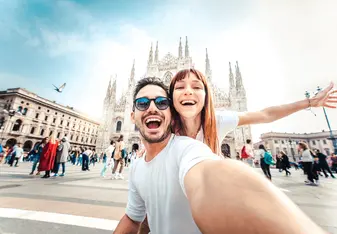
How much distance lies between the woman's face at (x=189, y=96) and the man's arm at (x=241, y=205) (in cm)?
58

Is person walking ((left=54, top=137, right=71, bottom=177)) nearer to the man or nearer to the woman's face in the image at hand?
the man

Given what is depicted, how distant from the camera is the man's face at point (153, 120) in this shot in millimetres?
838

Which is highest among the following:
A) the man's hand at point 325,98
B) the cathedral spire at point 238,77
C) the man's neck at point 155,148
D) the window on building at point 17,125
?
the cathedral spire at point 238,77

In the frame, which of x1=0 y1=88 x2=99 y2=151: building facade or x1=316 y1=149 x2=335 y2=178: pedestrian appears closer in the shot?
x1=316 y1=149 x2=335 y2=178: pedestrian

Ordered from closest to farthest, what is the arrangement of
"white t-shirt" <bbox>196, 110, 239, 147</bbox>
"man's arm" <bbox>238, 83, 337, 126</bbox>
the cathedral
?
"white t-shirt" <bbox>196, 110, 239, 147</bbox>
"man's arm" <bbox>238, 83, 337, 126</bbox>
the cathedral

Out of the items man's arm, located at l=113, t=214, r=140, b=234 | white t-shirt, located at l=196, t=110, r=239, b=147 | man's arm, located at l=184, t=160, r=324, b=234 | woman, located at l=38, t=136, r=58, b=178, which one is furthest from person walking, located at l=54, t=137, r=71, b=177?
man's arm, located at l=184, t=160, r=324, b=234

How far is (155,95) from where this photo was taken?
100 cm

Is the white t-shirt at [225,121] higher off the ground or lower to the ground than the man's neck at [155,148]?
higher

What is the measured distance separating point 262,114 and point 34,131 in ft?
106

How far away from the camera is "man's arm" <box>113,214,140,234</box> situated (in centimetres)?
88

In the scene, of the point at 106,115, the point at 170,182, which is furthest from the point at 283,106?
the point at 106,115

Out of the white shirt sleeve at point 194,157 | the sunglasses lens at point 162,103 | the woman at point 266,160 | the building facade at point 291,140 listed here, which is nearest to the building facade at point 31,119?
the woman at point 266,160

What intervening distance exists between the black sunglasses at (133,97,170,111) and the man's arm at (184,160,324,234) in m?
0.60

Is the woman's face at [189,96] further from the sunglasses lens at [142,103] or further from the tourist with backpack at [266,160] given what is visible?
the tourist with backpack at [266,160]
